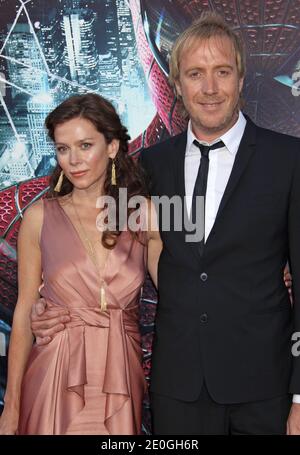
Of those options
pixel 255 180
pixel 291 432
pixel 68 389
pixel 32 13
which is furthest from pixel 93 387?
pixel 32 13

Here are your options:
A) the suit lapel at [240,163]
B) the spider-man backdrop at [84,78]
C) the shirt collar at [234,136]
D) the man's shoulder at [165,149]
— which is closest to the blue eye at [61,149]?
the man's shoulder at [165,149]

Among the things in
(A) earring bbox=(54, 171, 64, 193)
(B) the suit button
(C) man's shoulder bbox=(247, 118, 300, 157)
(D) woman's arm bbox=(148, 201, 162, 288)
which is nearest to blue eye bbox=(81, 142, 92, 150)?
(A) earring bbox=(54, 171, 64, 193)

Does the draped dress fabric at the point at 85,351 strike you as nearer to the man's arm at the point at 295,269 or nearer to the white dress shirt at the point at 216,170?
the white dress shirt at the point at 216,170

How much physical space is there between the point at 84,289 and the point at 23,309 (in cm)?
23

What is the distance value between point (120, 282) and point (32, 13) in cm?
127

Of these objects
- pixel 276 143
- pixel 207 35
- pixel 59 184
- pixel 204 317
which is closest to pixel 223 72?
pixel 207 35

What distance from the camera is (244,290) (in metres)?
1.96

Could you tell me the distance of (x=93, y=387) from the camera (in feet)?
6.64

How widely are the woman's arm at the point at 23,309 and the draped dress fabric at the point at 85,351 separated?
0.13 feet

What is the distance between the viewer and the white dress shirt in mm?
2014

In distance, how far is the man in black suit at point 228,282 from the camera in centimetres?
195

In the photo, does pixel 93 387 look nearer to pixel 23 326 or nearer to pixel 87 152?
pixel 23 326

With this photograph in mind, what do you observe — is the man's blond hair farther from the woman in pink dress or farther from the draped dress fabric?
the draped dress fabric

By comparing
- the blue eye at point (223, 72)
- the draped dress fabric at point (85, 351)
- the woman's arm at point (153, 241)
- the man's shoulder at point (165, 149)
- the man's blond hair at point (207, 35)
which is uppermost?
the man's blond hair at point (207, 35)
